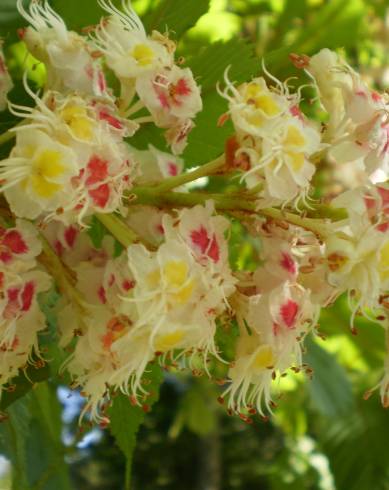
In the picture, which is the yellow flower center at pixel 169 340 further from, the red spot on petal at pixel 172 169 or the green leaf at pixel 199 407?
the green leaf at pixel 199 407

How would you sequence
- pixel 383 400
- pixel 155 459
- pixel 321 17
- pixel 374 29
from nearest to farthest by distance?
pixel 383 400 → pixel 321 17 → pixel 374 29 → pixel 155 459

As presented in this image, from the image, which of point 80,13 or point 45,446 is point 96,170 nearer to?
point 80,13

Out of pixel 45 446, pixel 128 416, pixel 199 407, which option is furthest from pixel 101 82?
pixel 199 407

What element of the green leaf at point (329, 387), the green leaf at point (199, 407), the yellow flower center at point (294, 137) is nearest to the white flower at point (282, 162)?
the yellow flower center at point (294, 137)

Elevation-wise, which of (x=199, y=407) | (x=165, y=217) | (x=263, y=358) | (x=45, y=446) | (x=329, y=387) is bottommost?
(x=199, y=407)

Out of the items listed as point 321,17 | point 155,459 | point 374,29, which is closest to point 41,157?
point 321,17

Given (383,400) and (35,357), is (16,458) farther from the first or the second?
(383,400)
